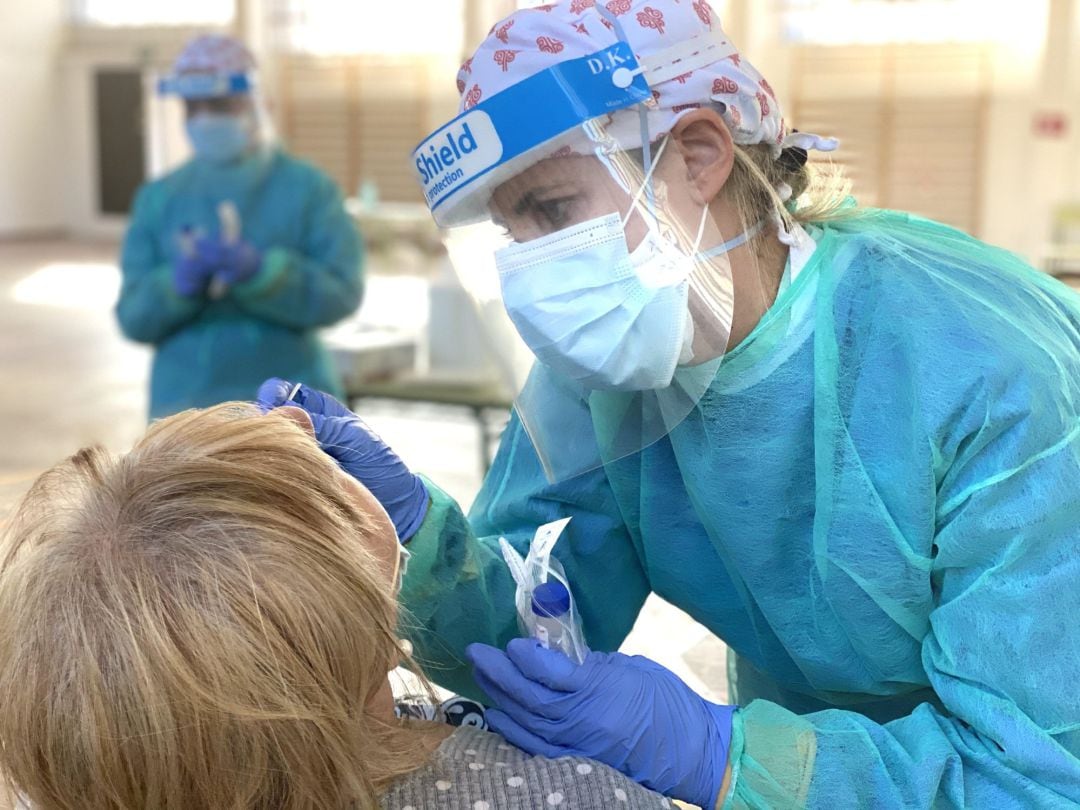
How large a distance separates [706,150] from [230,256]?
1.86m

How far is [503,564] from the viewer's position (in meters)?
1.17

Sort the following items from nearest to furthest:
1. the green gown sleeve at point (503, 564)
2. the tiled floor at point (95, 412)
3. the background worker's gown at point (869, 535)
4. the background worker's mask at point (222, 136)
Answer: the background worker's gown at point (869, 535), the green gown sleeve at point (503, 564), the tiled floor at point (95, 412), the background worker's mask at point (222, 136)

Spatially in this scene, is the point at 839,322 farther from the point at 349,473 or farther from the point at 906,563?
the point at 349,473

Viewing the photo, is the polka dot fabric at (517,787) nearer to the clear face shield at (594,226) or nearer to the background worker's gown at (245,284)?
the clear face shield at (594,226)

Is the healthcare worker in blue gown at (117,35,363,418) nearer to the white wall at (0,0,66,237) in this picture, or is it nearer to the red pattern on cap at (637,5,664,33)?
the red pattern on cap at (637,5,664,33)

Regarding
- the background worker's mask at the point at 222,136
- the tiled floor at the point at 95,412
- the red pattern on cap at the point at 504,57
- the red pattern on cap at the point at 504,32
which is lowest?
the tiled floor at the point at 95,412

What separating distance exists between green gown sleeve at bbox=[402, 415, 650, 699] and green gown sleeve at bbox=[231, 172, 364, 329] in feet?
5.20

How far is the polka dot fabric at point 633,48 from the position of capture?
3.15 feet

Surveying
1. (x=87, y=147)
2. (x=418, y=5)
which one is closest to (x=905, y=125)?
(x=418, y=5)

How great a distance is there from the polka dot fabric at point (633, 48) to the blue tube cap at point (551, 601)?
0.38m

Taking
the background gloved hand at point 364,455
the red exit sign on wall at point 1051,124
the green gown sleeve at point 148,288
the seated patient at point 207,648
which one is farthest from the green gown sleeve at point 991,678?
the red exit sign on wall at point 1051,124

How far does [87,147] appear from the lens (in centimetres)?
1258

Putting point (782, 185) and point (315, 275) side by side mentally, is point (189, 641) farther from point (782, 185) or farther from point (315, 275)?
point (315, 275)

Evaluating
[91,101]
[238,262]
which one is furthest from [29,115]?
[238,262]
